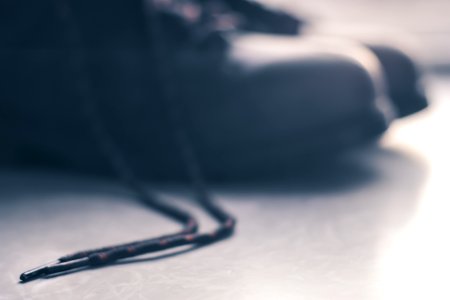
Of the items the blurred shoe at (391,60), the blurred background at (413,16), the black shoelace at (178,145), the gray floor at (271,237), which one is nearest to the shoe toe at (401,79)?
the blurred shoe at (391,60)

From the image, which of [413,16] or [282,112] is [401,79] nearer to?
[282,112]

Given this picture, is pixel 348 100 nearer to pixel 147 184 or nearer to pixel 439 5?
pixel 147 184

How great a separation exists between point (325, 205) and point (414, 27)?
1.53m

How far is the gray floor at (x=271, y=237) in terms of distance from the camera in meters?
0.52

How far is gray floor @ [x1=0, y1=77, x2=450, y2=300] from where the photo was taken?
20.5 inches

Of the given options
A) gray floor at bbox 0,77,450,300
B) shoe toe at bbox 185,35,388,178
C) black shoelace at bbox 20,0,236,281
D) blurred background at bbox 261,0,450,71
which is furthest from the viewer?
blurred background at bbox 261,0,450,71

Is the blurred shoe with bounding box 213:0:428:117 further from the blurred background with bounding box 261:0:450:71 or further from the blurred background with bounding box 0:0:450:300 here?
the blurred background with bounding box 261:0:450:71

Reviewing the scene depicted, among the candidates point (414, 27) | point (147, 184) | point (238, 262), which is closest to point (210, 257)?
point (238, 262)

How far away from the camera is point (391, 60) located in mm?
1058

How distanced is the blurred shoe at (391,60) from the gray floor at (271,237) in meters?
0.11

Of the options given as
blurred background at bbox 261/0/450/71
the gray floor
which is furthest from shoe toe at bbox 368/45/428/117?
blurred background at bbox 261/0/450/71

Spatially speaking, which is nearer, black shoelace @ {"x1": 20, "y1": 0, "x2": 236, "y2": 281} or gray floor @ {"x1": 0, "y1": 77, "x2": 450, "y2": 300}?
gray floor @ {"x1": 0, "y1": 77, "x2": 450, "y2": 300}

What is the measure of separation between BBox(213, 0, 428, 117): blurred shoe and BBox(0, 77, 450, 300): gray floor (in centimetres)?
11

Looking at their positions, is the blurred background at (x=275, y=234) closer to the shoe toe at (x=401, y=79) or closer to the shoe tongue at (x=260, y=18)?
the shoe toe at (x=401, y=79)
